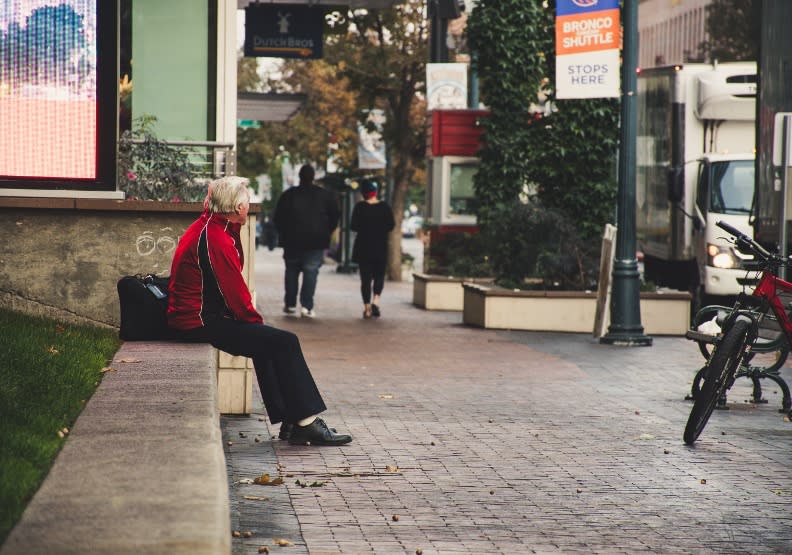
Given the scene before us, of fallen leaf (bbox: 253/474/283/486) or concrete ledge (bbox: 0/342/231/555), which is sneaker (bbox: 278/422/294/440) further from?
concrete ledge (bbox: 0/342/231/555)

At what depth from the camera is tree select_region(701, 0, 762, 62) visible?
44188mm

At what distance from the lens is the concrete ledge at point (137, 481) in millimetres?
3793

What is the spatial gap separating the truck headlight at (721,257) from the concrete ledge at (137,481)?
42.3 feet

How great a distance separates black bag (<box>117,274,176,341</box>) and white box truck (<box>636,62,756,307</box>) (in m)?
11.2

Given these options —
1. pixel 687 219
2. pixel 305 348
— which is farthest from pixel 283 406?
pixel 687 219

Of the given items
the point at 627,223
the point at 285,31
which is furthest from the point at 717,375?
the point at 285,31

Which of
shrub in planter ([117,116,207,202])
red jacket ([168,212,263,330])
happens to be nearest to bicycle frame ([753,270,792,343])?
red jacket ([168,212,263,330])

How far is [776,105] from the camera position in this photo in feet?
42.8

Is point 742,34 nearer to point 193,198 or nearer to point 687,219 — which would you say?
point 687,219

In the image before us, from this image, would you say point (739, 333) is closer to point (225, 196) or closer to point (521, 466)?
point (521, 466)

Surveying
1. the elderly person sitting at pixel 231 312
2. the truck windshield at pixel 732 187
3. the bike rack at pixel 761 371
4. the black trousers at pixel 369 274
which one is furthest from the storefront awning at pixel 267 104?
the elderly person sitting at pixel 231 312

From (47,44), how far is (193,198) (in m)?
1.54

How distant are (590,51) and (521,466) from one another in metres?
9.48

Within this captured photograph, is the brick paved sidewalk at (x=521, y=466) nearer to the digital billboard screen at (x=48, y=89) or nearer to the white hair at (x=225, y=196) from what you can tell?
the white hair at (x=225, y=196)
